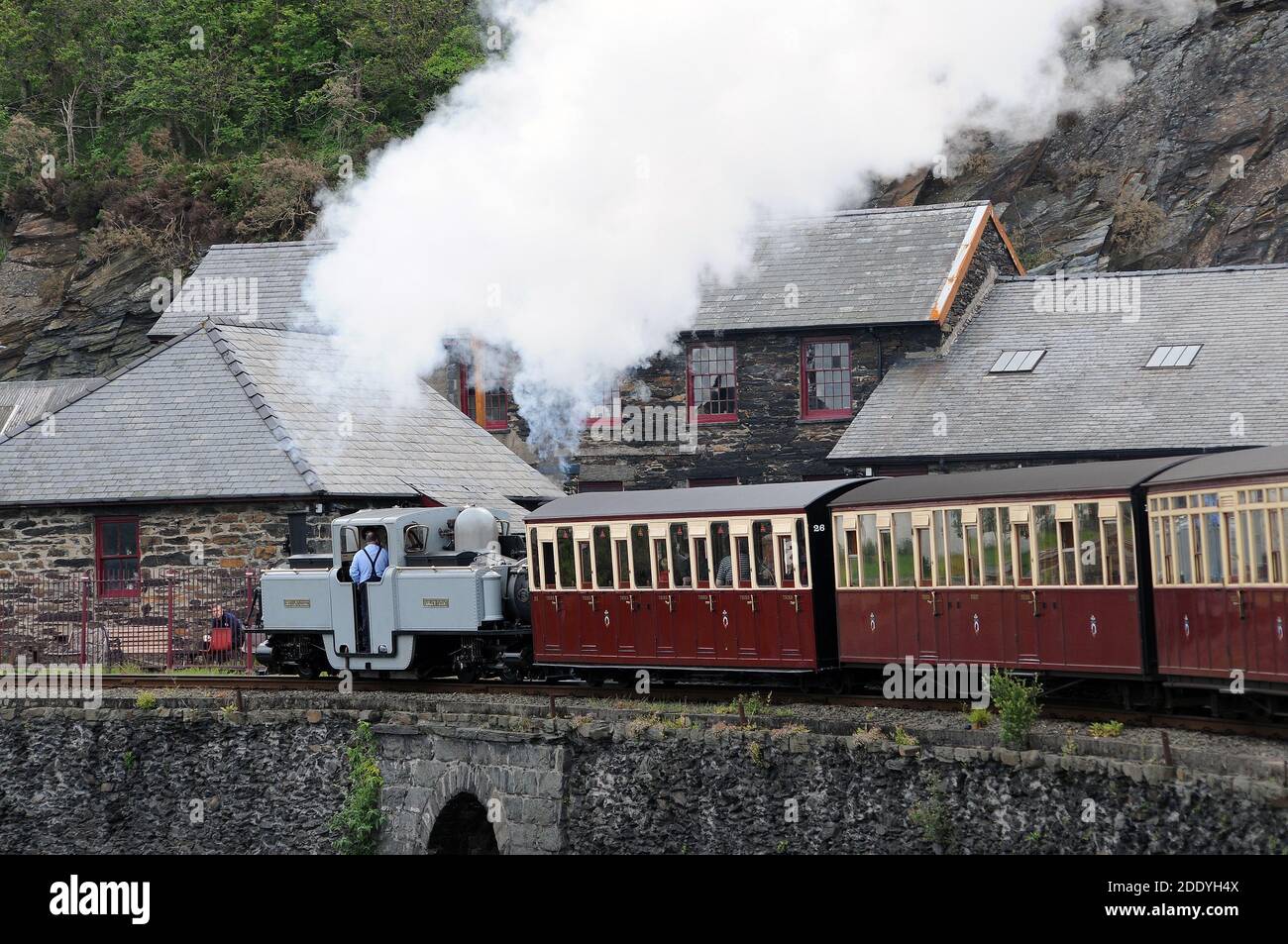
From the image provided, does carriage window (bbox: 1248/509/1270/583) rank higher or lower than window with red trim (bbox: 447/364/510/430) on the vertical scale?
lower

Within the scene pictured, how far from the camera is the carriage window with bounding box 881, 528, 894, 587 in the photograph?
62.9 feet

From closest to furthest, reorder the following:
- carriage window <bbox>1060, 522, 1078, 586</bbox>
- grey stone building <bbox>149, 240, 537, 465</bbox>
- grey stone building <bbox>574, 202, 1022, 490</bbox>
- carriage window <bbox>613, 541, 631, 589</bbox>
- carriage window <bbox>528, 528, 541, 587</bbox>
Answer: carriage window <bbox>1060, 522, 1078, 586</bbox> < carriage window <bbox>613, 541, 631, 589</bbox> < carriage window <bbox>528, 528, 541, 587</bbox> < grey stone building <bbox>574, 202, 1022, 490</bbox> < grey stone building <bbox>149, 240, 537, 465</bbox>

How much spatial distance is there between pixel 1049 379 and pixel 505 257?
11567 millimetres

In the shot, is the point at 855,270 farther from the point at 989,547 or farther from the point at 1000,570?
the point at 1000,570

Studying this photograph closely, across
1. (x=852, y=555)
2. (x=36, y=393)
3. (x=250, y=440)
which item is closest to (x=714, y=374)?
(x=250, y=440)

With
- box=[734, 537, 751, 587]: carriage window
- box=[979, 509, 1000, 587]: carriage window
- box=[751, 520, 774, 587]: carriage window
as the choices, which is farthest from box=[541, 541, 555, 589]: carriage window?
box=[979, 509, 1000, 587]: carriage window

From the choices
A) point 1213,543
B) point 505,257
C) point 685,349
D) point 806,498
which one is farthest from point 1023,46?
point 1213,543

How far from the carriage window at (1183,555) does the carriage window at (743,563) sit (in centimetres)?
551

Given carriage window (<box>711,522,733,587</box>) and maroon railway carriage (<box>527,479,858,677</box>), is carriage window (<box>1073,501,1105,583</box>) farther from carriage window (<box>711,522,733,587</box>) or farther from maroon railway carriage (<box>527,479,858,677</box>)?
carriage window (<box>711,522,733,587</box>)

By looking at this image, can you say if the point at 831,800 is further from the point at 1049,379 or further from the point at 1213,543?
the point at 1049,379

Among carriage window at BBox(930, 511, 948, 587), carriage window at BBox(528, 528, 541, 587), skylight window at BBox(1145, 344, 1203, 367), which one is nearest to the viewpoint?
carriage window at BBox(930, 511, 948, 587)

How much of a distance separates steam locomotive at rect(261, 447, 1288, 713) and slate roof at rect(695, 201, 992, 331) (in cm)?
1363

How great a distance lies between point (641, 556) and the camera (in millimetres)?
21047

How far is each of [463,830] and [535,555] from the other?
12.7 ft
